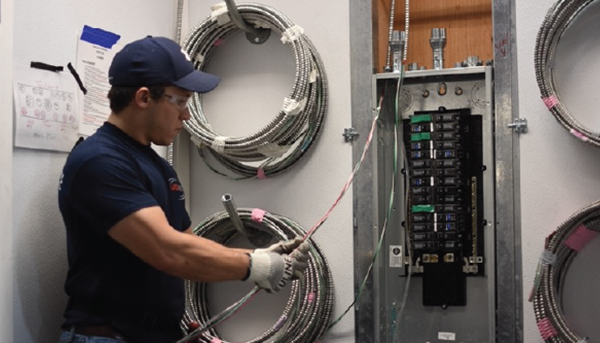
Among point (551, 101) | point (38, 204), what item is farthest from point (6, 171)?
point (551, 101)

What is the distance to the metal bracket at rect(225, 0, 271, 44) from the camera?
10.1 feet

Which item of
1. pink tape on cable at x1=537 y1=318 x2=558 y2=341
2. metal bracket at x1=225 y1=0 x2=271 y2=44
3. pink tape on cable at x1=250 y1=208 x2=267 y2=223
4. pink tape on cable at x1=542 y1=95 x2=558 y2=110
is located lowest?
pink tape on cable at x1=537 y1=318 x2=558 y2=341

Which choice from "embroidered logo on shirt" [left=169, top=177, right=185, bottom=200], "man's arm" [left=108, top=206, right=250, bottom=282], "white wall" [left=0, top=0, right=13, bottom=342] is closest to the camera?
"man's arm" [left=108, top=206, right=250, bottom=282]

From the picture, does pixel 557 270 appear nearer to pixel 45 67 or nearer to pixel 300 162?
pixel 300 162

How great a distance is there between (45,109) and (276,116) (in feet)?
3.02

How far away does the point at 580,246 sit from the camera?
2688 millimetres

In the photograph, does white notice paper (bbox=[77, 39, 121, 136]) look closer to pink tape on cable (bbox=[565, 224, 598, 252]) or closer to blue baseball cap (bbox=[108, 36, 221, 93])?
blue baseball cap (bbox=[108, 36, 221, 93])

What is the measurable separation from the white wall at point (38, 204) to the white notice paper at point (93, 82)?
0.06 metres

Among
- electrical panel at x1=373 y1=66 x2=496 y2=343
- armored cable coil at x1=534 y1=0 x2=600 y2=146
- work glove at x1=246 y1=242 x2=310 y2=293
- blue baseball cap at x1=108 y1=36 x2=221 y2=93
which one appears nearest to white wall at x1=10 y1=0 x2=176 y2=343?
blue baseball cap at x1=108 y1=36 x2=221 y2=93

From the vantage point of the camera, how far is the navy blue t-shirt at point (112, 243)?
6.59ft

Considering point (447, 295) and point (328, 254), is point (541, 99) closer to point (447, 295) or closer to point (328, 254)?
point (447, 295)

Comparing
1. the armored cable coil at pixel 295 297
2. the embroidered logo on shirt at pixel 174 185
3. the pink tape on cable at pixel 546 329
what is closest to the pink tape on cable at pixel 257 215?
the armored cable coil at pixel 295 297

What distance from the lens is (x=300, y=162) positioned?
319 centimetres

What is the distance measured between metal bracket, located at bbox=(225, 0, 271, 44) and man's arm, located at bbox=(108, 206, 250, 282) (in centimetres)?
132
